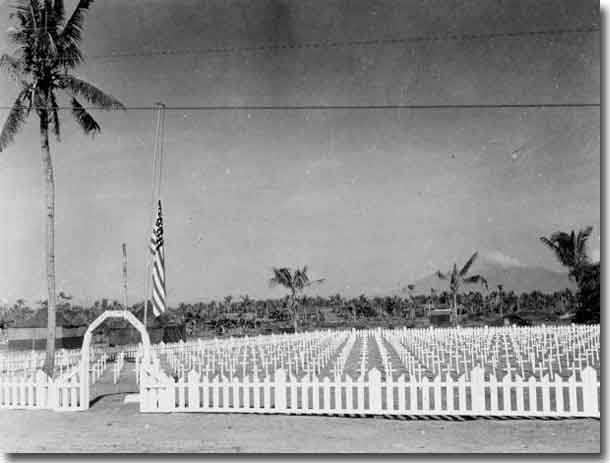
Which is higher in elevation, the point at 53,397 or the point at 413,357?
the point at 53,397

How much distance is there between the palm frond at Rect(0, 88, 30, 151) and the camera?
1352 centimetres

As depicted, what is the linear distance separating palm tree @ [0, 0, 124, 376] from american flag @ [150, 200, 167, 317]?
2.41 m

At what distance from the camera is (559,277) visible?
12.6 meters

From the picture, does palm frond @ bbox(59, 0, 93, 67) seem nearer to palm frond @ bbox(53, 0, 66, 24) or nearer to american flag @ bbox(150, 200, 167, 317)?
palm frond @ bbox(53, 0, 66, 24)

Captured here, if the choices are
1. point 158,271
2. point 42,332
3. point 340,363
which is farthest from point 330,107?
point 42,332

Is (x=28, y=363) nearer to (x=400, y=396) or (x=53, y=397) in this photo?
(x=53, y=397)

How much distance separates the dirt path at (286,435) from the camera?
8.51 metres

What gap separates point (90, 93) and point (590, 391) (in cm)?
1081

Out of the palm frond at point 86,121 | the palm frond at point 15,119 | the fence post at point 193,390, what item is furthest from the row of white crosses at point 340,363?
the palm frond at point 15,119

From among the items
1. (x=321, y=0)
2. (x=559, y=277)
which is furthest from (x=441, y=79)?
(x=559, y=277)

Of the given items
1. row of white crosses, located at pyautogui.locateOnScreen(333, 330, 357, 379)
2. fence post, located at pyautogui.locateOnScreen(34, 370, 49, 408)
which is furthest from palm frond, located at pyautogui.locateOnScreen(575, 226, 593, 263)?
fence post, located at pyautogui.locateOnScreen(34, 370, 49, 408)

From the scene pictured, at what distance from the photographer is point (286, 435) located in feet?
29.8

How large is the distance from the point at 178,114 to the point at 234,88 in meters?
1.63

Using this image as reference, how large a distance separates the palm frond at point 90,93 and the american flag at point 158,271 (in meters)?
2.58
